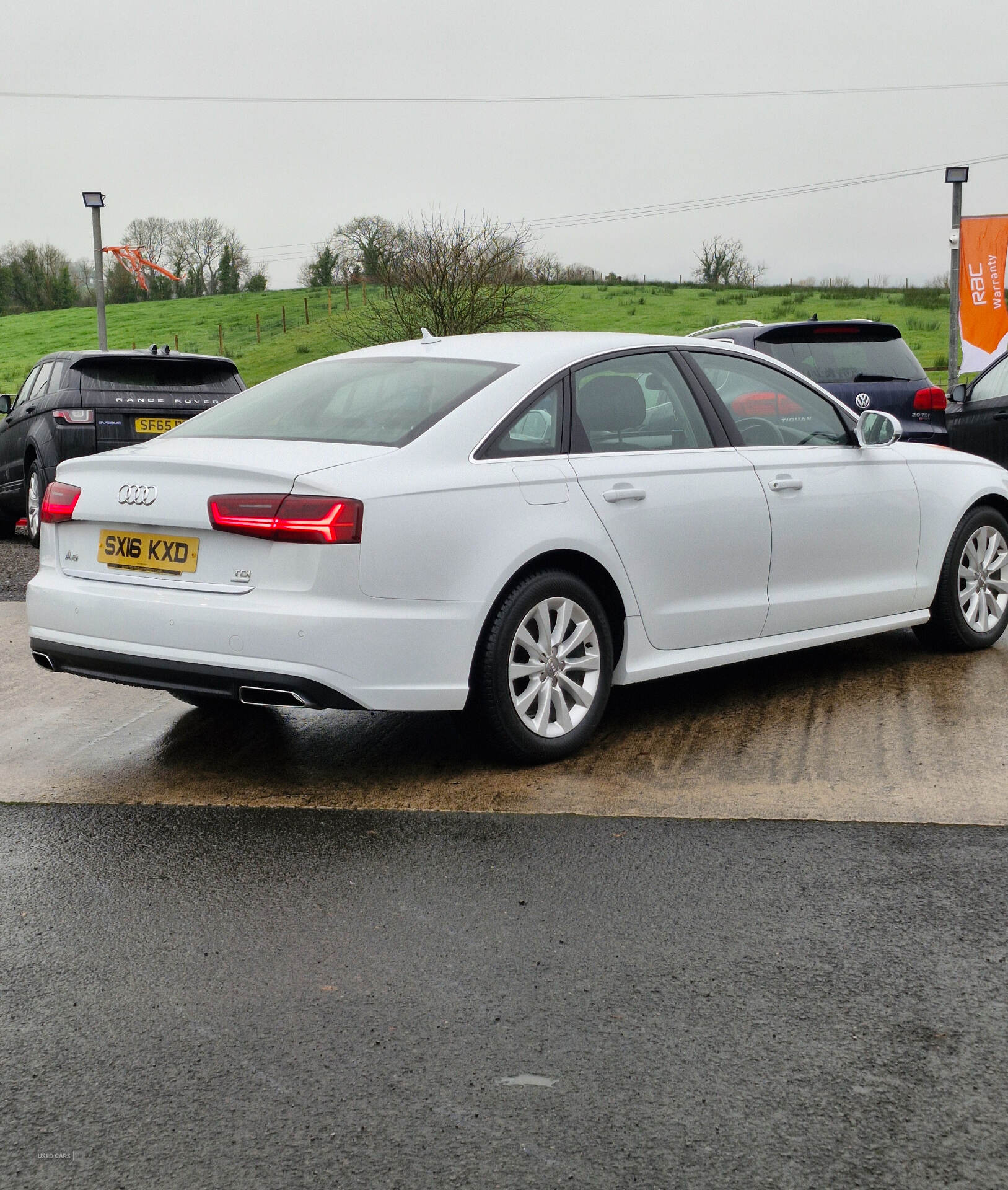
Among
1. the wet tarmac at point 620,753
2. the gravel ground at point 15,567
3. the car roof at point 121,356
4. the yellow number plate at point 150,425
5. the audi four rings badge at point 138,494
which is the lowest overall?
the wet tarmac at point 620,753

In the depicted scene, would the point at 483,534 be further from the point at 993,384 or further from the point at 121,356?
the point at 121,356

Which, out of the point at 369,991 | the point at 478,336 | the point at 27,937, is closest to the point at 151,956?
the point at 27,937

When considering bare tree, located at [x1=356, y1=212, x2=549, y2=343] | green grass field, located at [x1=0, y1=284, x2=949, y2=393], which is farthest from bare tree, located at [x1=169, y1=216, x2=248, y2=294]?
bare tree, located at [x1=356, y1=212, x2=549, y2=343]

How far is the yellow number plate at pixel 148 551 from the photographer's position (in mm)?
4875

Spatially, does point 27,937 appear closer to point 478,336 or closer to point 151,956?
point 151,956

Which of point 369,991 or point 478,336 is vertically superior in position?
point 478,336

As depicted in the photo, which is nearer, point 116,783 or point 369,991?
point 369,991

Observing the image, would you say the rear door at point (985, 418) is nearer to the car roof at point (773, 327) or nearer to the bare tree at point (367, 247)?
the car roof at point (773, 327)

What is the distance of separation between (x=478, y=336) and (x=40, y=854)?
2975mm

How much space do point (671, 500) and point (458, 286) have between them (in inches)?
1384

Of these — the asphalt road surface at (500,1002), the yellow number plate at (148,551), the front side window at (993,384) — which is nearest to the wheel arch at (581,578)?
the asphalt road surface at (500,1002)

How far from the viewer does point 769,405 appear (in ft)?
21.1

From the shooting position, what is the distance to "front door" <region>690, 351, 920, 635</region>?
20.1 ft

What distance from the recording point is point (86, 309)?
272 feet
